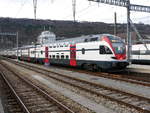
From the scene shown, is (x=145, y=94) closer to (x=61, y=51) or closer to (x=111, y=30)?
(x=61, y=51)

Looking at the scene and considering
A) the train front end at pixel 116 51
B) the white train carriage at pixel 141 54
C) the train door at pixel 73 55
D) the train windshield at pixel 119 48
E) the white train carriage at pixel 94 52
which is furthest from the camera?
the white train carriage at pixel 141 54

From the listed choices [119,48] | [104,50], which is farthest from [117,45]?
[104,50]

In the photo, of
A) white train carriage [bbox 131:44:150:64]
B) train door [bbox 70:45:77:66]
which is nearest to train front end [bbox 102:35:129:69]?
train door [bbox 70:45:77:66]

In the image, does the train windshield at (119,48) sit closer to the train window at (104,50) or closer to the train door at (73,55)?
the train window at (104,50)

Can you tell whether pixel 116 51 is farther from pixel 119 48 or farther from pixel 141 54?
pixel 141 54

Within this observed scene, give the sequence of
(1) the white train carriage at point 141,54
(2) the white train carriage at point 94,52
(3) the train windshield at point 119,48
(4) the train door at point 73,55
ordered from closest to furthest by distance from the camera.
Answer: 1. (2) the white train carriage at point 94,52
2. (3) the train windshield at point 119,48
3. (4) the train door at point 73,55
4. (1) the white train carriage at point 141,54

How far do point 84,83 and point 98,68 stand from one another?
5.60m

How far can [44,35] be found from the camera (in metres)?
75.3

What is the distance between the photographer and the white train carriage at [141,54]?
29000 mm

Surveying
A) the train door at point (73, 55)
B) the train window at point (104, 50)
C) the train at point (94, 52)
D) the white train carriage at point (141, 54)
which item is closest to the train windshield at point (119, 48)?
the train at point (94, 52)

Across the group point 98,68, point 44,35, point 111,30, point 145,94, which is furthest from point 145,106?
point 44,35

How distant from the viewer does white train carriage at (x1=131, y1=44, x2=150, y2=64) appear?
29.0 metres

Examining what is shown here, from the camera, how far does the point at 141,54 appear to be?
30.0 meters

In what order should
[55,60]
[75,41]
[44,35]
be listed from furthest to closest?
1. [44,35]
2. [55,60]
3. [75,41]
